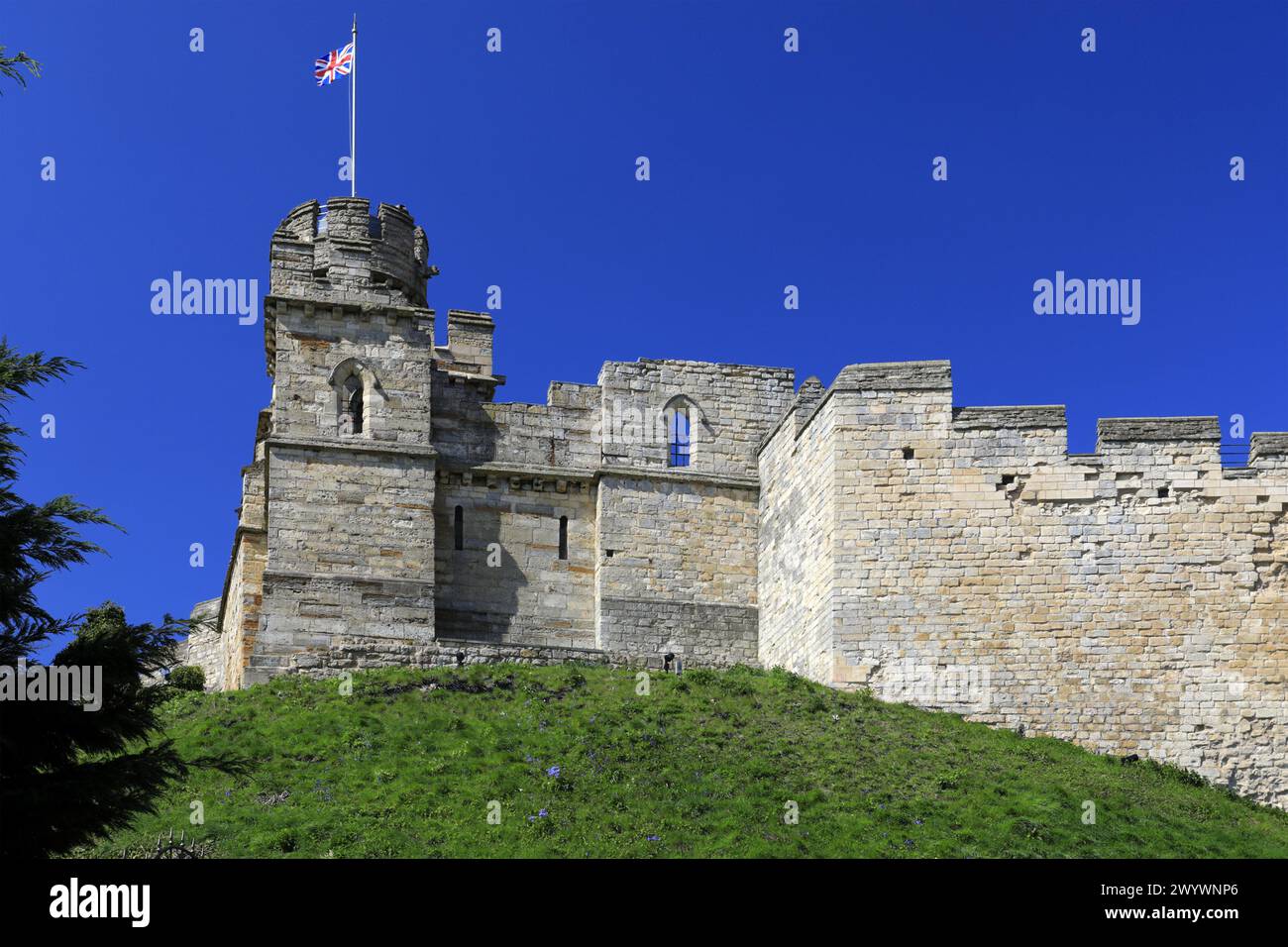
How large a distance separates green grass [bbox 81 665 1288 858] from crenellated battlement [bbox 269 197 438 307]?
8.08 meters

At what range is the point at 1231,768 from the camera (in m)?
29.7

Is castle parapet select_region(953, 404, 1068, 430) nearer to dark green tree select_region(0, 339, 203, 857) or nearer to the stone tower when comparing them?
the stone tower

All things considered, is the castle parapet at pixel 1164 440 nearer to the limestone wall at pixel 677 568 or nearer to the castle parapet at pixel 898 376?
the castle parapet at pixel 898 376

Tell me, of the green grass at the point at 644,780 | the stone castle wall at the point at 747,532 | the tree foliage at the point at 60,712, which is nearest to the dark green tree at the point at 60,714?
the tree foliage at the point at 60,712

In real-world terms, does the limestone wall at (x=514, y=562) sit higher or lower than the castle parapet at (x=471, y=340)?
lower

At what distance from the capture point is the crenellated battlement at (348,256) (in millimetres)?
34406

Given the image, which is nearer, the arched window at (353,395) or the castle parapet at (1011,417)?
the castle parapet at (1011,417)

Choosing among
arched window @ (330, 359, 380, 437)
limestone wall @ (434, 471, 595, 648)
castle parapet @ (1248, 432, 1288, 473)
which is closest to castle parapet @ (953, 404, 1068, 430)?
castle parapet @ (1248, 432, 1288, 473)

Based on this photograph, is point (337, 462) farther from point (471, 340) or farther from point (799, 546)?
point (799, 546)

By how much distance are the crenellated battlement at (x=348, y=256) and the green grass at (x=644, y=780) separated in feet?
26.5
